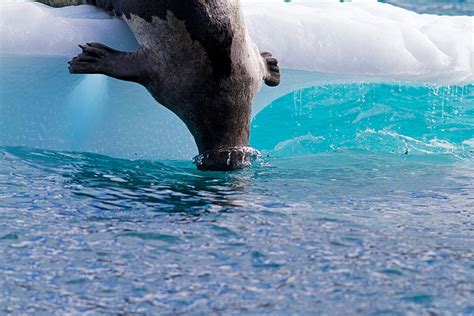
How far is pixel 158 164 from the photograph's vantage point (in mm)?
5238

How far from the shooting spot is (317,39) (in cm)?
584

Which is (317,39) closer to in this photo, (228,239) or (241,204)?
(241,204)

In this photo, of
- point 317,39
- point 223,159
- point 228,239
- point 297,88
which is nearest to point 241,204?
point 228,239

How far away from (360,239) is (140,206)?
3.55ft

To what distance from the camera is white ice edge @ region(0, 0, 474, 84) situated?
5051 millimetres

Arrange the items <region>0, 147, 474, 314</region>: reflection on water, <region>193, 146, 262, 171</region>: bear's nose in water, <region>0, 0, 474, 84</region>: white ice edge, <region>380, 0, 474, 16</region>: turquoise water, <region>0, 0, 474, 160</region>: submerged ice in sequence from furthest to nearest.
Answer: <region>380, 0, 474, 16</region>: turquoise water → <region>0, 0, 474, 160</region>: submerged ice → <region>0, 0, 474, 84</region>: white ice edge → <region>193, 146, 262, 171</region>: bear's nose in water → <region>0, 147, 474, 314</region>: reflection on water

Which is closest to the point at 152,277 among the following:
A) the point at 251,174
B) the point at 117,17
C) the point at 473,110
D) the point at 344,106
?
the point at 251,174

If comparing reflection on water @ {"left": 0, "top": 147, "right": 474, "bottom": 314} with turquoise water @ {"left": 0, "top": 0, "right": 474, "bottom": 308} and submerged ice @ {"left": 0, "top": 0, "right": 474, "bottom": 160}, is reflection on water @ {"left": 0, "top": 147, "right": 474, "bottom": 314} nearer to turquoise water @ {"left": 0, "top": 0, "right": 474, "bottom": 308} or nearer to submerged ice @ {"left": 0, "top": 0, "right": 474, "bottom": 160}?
turquoise water @ {"left": 0, "top": 0, "right": 474, "bottom": 308}

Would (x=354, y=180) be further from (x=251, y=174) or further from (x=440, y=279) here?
(x=440, y=279)

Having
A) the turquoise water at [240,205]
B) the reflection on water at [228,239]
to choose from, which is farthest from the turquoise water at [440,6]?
the reflection on water at [228,239]

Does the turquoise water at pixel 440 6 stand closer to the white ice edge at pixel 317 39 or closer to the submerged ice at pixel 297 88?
the submerged ice at pixel 297 88

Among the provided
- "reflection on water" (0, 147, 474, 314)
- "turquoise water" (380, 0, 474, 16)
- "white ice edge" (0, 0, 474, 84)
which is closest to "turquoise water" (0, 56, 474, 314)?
"reflection on water" (0, 147, 474, 314)

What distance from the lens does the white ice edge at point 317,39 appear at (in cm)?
505

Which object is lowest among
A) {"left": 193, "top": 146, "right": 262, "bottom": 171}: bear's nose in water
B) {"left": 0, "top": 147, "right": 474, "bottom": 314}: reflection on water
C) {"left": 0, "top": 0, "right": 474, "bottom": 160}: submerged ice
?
{"left": 0, "top": 147, "right": 474, "bottom": 314}: reflection on water
